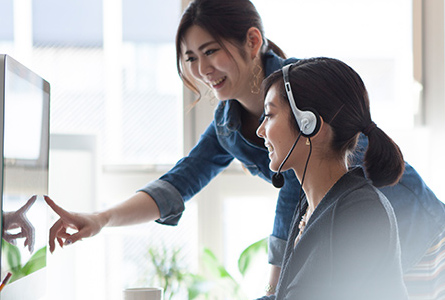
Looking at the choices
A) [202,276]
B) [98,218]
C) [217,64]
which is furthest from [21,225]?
[202,276]

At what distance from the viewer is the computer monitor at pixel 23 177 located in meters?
0.86

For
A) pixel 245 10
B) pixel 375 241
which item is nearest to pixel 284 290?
pixel 375 241

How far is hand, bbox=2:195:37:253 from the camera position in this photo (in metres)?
0.88

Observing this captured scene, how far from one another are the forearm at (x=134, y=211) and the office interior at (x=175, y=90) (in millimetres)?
840

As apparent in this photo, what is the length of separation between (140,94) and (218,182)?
489 millimetres

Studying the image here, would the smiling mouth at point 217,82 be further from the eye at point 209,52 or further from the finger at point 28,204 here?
the finger at point 28,204

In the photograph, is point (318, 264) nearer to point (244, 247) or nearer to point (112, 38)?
point (244, 247)

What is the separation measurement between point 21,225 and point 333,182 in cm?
56

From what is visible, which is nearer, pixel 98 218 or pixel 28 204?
pixel 28 204

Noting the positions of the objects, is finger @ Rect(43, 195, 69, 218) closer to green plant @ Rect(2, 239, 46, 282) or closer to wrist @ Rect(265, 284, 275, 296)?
green plant @ Rect(2, 239, 46, 282)

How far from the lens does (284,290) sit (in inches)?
39.9

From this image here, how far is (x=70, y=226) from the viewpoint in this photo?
47.6 inches

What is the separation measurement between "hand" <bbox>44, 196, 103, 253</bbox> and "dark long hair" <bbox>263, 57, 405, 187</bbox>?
20.6 inches

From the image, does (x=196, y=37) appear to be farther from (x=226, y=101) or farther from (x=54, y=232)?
(x=54, y=232)
